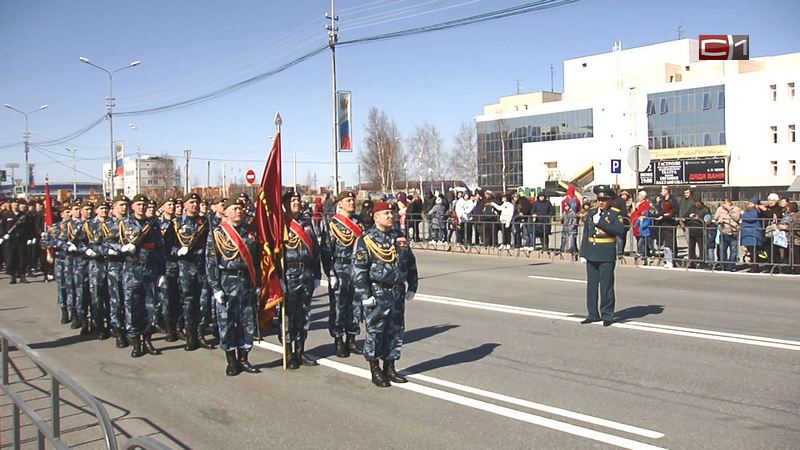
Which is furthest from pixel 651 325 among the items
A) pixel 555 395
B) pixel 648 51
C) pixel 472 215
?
pixel 648 51

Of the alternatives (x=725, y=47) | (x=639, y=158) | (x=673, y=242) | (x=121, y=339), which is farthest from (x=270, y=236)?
(x=725, y=47)

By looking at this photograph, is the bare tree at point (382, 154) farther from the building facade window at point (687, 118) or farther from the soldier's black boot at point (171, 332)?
the soldier's black boot at point (171, 332)

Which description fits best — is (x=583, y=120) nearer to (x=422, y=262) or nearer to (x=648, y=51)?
(x=648, y=51)

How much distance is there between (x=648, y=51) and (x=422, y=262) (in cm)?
6426

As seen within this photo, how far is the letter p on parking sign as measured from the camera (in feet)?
65.2

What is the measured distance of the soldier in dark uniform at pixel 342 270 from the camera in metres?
8.91

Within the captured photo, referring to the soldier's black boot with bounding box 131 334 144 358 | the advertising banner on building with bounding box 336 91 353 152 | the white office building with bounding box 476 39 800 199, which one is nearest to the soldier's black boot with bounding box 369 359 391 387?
the soldier's black boot with bounding box 131 334 144 358

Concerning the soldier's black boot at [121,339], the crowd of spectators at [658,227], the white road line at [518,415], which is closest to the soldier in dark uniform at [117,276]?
the soldier's black boot at [121,339]

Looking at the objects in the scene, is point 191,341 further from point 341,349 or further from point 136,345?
point 341,349

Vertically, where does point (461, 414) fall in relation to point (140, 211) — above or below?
below

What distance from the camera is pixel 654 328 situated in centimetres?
1007

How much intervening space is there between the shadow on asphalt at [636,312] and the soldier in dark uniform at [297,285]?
4.89 meters

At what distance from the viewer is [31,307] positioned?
13938 mm

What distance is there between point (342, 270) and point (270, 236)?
130 centimetres
